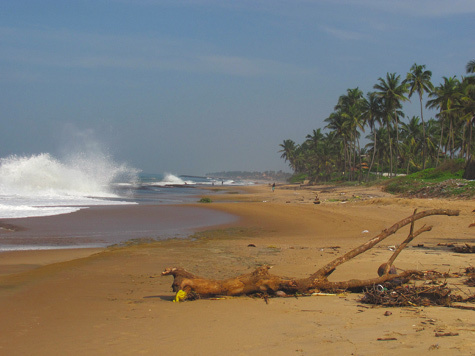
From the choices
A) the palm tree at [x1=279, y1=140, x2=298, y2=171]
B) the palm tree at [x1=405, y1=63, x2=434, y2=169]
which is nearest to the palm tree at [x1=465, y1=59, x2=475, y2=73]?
the palm tree at [x1=405, y1=63, x2=434, y2=169]

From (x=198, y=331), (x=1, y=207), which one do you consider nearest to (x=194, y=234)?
(x=198, y=331)

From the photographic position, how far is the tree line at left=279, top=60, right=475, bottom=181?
44344mm

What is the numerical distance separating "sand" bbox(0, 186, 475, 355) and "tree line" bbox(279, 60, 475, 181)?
28.0m

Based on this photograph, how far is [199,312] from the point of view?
215 inches

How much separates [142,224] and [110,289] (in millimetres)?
11497

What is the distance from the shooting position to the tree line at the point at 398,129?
145ft

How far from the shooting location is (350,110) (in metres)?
60.8

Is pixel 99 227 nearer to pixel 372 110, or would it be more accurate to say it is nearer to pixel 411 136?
pixel 372 110

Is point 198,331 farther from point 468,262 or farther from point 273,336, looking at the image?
point 468,262

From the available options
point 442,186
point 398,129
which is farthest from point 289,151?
point 442,186

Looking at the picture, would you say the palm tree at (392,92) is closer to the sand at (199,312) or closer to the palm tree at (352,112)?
the palm tree at (352,112)

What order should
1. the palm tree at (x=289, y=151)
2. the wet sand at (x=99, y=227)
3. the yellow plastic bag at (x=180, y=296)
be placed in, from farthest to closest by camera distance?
the palm tree at (x=289, y=151), the wet sand at (x=99, y=227), the yellow plastic bag at (x=180, y=296)

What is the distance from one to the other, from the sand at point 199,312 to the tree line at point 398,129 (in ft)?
91.9

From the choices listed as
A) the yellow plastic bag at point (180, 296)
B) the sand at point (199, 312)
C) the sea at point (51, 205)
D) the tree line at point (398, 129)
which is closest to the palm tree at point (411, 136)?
the tree line at point (398, 129)
